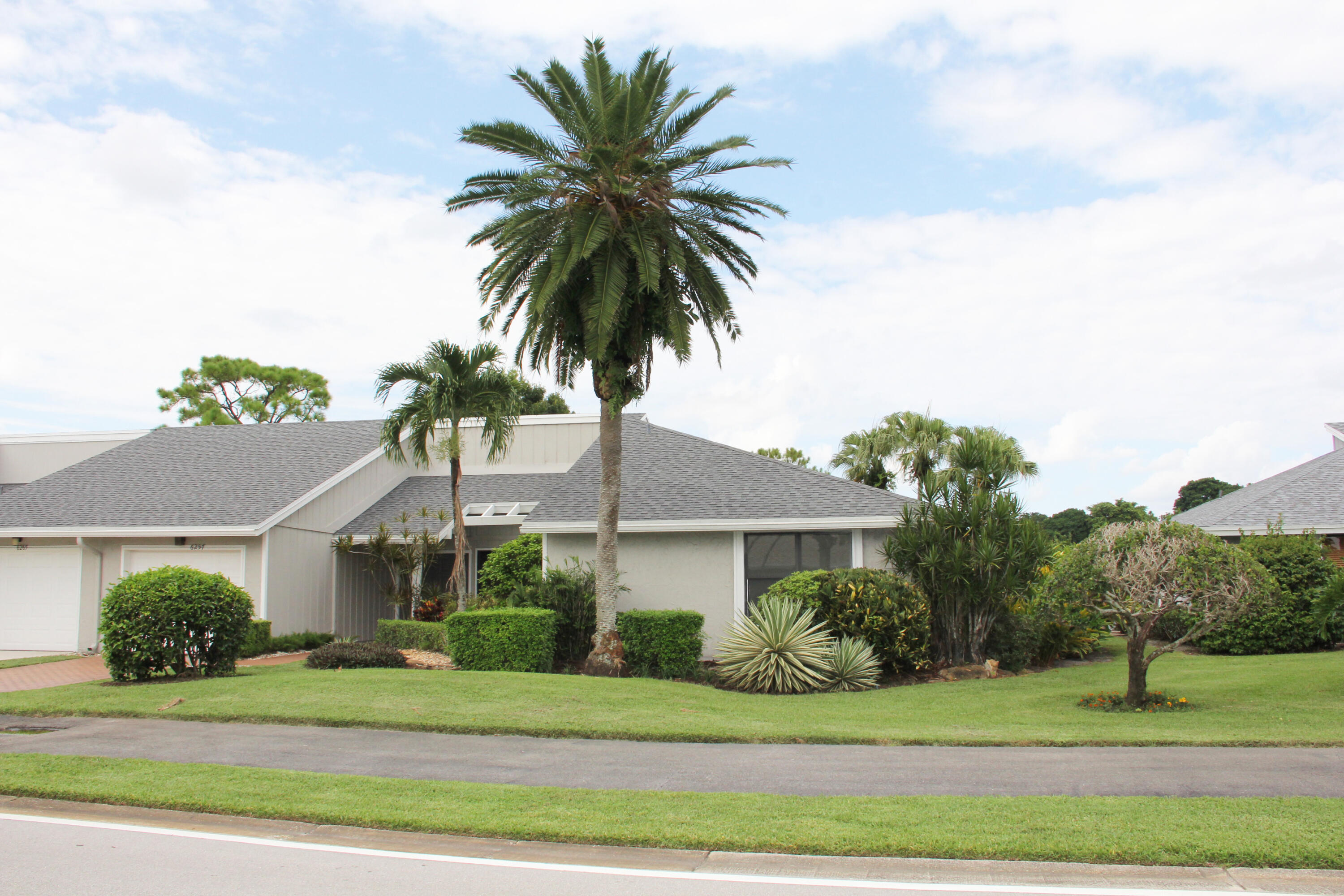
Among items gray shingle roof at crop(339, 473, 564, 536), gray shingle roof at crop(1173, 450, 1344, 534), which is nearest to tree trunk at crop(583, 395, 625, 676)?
gray shingle roof at crop(339, 473, 564, 536)

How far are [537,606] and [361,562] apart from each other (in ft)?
27.6

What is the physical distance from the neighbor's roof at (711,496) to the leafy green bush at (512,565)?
3.04 feet

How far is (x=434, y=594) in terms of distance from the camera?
68.1 ft

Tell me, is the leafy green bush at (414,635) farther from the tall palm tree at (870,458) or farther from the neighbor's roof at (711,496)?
the tall palm tree at (870,458)

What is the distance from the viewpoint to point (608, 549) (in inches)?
614

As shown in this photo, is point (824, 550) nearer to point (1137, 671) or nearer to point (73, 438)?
point (1137, 671)

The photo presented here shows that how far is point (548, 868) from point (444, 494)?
62.4 feet

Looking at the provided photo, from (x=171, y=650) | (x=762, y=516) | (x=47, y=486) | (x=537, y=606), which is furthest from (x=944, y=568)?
(x=47, y=486)

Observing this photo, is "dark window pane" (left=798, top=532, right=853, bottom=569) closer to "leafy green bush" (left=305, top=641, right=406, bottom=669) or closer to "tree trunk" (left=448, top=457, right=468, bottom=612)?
"tree trunk" (left=448, top=457, right=468, bottom=612)

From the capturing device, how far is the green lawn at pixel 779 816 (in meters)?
5.95

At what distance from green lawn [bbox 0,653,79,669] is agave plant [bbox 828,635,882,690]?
1525 cm

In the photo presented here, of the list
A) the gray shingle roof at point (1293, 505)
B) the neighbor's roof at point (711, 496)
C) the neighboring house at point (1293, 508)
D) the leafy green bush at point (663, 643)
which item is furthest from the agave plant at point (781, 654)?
the gray shingle roof at point (1293, 505)

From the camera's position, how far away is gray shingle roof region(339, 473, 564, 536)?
2278 centimetres

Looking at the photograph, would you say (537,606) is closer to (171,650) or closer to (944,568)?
(171,650)
